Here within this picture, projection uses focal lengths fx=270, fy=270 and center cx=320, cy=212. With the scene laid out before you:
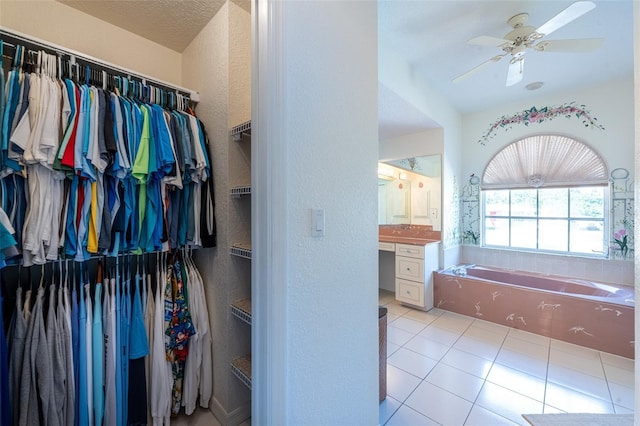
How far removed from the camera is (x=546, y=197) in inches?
A: 139

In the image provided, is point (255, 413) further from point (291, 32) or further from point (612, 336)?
point (612, 336)

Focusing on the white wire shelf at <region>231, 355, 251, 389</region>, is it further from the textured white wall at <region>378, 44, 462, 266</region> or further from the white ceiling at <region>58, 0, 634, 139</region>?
the textured white wall at <region>378, 44, 462, 266</region>

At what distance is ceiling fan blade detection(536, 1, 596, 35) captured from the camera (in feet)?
5.08

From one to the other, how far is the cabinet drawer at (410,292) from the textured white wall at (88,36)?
10.5 feet

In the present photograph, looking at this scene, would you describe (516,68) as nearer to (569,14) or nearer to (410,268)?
(569,14)

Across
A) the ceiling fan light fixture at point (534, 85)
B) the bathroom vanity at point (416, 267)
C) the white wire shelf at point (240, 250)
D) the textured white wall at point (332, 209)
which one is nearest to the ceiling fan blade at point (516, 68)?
the ceiling fan light fixture at point (534, 85)

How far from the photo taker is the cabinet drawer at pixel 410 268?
3317 millimetres

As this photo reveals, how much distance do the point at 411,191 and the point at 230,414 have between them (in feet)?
11.3

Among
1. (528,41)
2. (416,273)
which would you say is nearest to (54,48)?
(528,41)

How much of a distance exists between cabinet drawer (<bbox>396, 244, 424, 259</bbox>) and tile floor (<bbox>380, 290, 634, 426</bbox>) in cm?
85

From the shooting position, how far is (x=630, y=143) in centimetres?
293

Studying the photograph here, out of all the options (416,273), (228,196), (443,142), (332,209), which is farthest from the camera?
(443,142)

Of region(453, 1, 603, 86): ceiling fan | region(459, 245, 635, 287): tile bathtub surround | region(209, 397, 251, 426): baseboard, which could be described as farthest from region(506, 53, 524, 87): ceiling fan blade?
region(209, 397, 251, 426): baseboard

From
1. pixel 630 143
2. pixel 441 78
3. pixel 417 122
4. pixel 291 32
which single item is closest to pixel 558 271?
pixel 630 143
